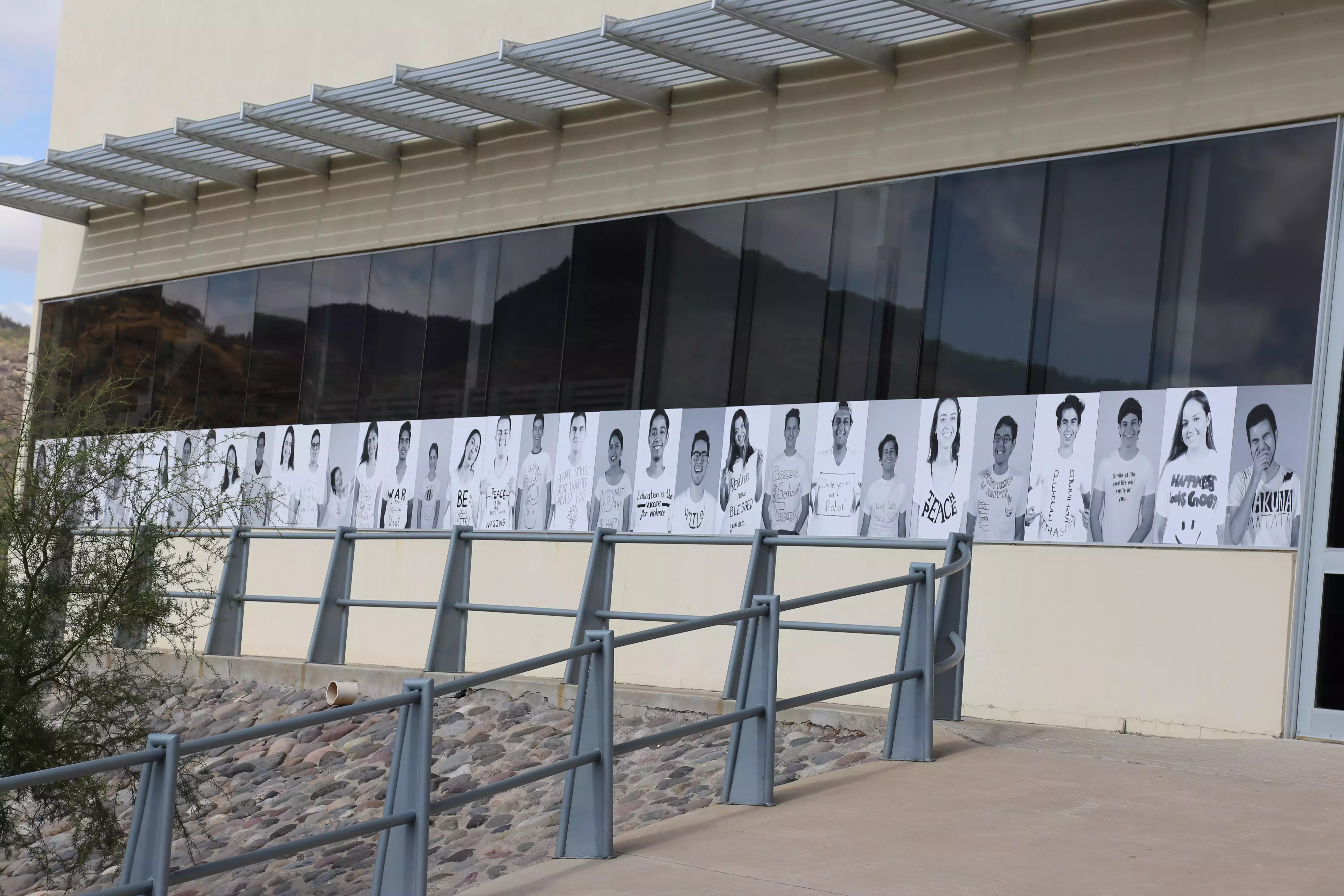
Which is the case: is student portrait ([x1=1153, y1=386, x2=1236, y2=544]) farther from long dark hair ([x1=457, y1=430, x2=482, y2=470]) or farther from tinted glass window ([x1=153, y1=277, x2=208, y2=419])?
tinted glass window ([x1=153, y1=277, x2=208, y2=419])

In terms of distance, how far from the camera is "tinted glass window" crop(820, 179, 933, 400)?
→ 12.6 m

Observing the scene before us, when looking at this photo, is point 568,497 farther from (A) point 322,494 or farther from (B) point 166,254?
(B) point 166,254

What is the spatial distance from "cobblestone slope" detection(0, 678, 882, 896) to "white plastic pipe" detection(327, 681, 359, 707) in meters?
0.22

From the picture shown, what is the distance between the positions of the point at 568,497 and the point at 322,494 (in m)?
3.85

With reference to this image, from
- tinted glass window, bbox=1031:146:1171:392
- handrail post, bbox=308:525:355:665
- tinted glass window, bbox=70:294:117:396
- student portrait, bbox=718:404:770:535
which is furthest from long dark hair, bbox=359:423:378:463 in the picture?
tinted glass window, bbox=1031:146:1171:392

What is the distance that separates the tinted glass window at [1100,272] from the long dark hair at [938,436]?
2.24ft

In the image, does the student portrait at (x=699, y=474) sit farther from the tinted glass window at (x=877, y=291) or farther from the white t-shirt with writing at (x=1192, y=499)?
the white t-shirt with writing at (x=1192, y=499)

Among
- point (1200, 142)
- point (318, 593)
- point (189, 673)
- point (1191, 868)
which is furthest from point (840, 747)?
point (318, 593)

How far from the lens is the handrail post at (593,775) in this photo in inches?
265

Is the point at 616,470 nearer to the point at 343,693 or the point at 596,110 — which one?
the point at 343,693

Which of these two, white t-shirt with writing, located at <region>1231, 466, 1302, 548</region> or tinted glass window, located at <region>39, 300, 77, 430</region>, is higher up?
Result: tinted glass window, located at <region>39, 300, 77, 430</region>

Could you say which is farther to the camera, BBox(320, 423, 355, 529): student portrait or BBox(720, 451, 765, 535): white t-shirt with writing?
BBox(320, 423, 355, 529): student portrait

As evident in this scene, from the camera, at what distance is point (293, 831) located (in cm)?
1109

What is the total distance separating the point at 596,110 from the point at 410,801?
33.1ft
